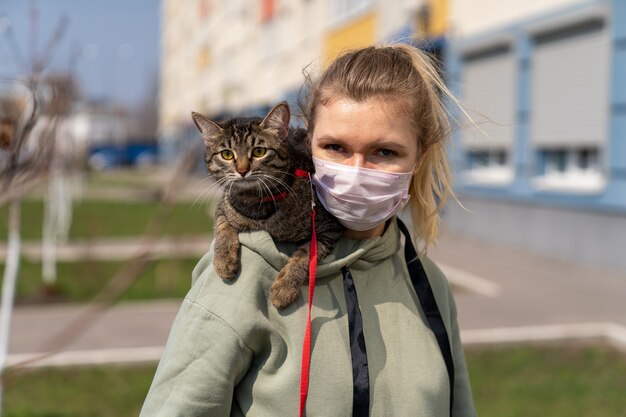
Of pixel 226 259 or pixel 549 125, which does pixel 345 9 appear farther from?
pixel 226 259

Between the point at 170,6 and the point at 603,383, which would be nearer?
the point at 603,383

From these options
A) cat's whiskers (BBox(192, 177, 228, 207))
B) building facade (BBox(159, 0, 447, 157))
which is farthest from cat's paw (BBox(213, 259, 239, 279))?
building facade (BBox(159, 0, 447, 157))

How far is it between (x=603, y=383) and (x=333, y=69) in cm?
483

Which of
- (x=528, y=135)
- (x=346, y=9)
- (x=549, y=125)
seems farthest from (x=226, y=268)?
(x=346, y=9)

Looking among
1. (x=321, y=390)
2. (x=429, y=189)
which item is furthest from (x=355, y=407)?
(x=429, y=189)

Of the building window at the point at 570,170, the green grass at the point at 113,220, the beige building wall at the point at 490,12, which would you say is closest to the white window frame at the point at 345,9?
the beige building wall at the point at 490,12

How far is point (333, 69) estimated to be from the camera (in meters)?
2.10

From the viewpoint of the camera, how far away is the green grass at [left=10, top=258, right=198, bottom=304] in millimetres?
9625

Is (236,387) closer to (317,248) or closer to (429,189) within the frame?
(317,248)

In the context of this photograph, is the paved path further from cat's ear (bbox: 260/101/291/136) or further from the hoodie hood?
the hoodie hood

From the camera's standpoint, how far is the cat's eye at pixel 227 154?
220 centimetres

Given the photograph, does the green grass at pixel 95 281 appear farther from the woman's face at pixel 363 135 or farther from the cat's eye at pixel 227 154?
the woman's face at pixel 363 135

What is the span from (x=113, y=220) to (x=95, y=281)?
10.2 meters

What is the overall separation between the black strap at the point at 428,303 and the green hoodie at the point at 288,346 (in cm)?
3
